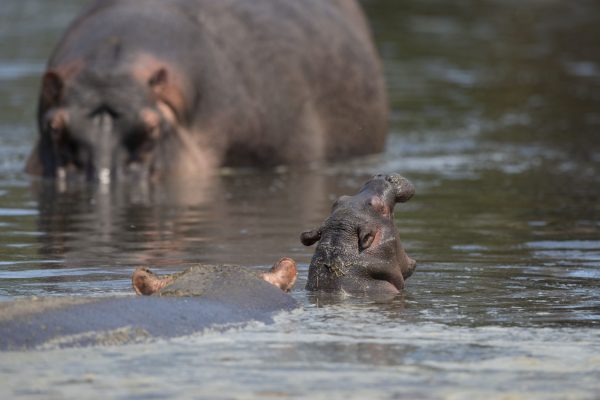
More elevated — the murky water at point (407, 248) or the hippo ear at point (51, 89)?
the hippo ear at point (51, 89)

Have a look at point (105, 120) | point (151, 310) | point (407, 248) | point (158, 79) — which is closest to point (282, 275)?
point (151, 310)

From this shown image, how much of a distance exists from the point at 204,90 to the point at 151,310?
20.1 ft

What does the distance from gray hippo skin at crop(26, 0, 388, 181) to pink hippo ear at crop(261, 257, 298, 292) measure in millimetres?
4602

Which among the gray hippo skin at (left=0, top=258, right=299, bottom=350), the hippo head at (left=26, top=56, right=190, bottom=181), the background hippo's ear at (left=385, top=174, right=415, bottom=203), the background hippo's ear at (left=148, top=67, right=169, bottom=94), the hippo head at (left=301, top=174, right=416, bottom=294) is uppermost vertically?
the background hippo's ear at (left=148, top=67, right=169, bottom=94)

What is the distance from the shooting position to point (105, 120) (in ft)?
32.9

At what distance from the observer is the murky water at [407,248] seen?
13.8 feet

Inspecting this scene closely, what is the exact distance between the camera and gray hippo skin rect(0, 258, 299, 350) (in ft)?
14.7

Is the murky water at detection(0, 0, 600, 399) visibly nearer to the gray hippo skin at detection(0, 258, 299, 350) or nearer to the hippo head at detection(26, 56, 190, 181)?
the gray hippo skin at detection(0, 258, 299, 350)

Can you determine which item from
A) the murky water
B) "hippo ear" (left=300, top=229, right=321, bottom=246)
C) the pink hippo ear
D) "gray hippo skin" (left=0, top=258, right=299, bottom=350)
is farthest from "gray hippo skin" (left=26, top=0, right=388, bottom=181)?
A: "gray hippo skin" (left=0, top=258, right=299, bottom=350)

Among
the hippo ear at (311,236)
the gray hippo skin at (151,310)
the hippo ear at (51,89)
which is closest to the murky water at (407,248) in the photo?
the gray hippo skin at (151,310)

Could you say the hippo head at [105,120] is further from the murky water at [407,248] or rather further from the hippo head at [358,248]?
the hippo head at [358,248]

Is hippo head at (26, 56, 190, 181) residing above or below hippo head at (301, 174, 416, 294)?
above

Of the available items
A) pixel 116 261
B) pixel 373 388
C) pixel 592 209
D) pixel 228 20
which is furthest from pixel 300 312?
pixel 228 20

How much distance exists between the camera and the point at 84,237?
7625 mm
